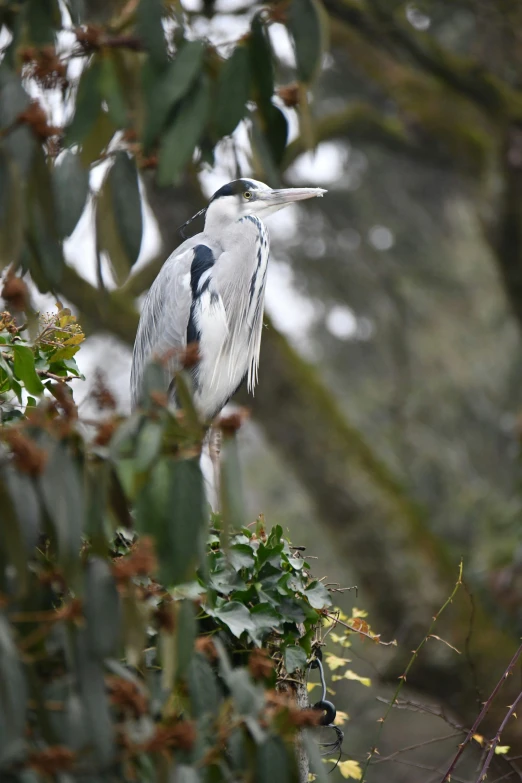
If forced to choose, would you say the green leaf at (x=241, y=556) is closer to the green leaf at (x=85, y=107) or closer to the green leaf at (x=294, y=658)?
the green leaf at (x=294, y=658)

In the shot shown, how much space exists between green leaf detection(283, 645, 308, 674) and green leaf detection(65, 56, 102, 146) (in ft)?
3.69

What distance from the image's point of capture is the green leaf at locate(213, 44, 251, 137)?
1564mm

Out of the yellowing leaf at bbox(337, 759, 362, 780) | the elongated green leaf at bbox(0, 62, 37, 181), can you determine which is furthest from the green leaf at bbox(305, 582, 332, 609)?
the elongated green leaf at bbox(0, 62, 37, 181)

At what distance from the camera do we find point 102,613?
46.8 inches

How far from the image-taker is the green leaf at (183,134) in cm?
148

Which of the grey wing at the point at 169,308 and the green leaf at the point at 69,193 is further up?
the green leaf at the point at 69,193

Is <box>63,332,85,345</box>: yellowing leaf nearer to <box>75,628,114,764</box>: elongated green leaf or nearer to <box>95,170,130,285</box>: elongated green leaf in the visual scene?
<box>95,170,130,285</box>: elongated green leaf

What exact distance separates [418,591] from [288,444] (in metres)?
1.01

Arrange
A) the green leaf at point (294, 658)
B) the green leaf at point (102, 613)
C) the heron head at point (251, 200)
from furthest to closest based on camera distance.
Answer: the heron head at point (251, 200), the green leaf at point (294, 658), the green leaf at point (102, 613)

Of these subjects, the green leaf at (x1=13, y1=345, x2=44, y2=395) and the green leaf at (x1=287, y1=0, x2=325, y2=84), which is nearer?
the green leaf at (x1=287, y1=0, x2=325, y2=84)

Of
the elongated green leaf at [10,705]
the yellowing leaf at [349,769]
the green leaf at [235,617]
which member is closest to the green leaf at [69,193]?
the elongated green leaf at [10,705]

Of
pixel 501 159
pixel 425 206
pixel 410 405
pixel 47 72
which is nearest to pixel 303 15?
pixel 47 72

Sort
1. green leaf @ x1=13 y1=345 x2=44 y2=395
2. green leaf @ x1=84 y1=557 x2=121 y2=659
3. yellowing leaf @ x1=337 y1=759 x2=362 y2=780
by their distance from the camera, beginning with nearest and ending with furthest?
green leaf @ x1=84 y1=557 x2=121 y2=659, green leaf @ x1=13 y1=345 x2=44 y2=395, yellowing leaf @ x1=337 y1=759 x2=362 y2=780

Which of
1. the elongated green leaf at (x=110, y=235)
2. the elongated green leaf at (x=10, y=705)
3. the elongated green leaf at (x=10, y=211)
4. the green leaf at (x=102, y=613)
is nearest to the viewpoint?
the elongated green leaf at (x=10, y=705)
